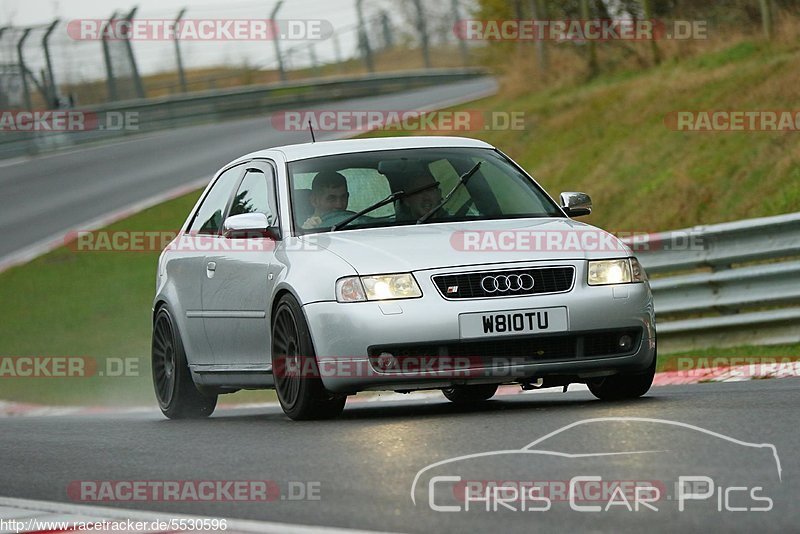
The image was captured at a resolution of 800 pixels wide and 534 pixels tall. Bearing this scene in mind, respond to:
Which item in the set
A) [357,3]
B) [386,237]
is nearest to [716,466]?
[386,237]

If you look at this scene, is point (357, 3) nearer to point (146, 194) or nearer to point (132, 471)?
point (146, 194)

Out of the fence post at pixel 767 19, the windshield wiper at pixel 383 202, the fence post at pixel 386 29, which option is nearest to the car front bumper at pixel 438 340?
the windshield wiper at pixel 383 202

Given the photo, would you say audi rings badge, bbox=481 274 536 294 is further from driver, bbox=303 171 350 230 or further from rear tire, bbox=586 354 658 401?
driver, bbox=303 171 350 230

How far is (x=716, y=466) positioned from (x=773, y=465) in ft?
0.70

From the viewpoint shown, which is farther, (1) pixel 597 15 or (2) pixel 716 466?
(1) pixel 597 15

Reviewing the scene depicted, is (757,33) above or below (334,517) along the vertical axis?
below

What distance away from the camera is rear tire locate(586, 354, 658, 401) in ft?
28.4

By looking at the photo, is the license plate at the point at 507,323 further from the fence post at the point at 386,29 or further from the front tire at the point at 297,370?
the fence post at the point at 386,29

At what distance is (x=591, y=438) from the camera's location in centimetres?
663

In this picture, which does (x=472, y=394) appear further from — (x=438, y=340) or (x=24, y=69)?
(x=24, y=69)

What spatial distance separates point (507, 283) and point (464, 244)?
1.38 feet

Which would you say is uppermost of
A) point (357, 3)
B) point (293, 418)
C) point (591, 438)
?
point (591, 438)

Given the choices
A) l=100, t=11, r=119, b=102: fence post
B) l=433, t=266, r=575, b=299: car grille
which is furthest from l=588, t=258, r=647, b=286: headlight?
l=100, t=11, r=119, b=102: fence post

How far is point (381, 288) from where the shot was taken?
26.3 feet
